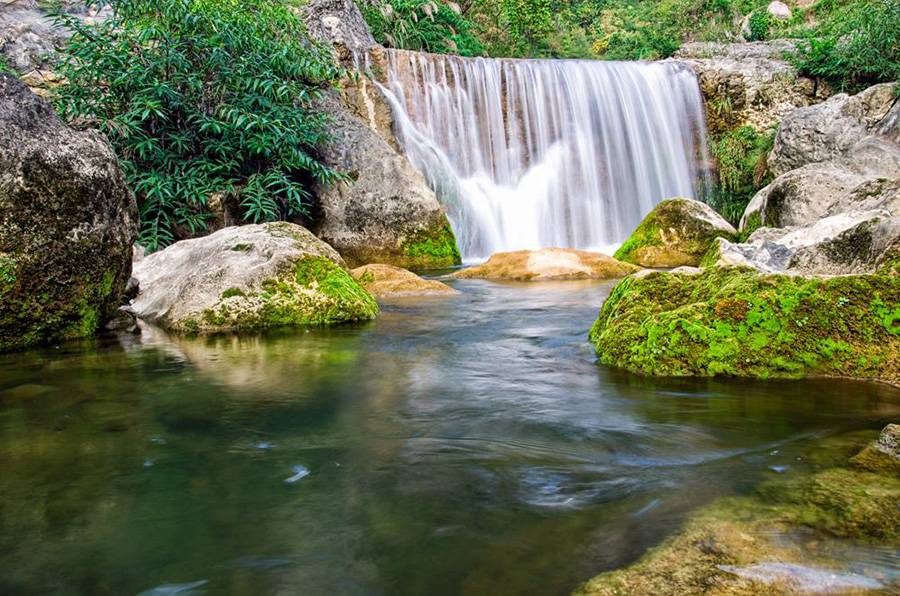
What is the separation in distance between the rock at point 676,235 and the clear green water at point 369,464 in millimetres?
7383

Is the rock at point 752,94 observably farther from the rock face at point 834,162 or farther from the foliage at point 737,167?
the rock face at point 834,162

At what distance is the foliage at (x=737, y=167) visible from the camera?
1761cm

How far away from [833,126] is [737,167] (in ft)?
9.76

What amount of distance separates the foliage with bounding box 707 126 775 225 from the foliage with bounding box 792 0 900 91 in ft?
7.70

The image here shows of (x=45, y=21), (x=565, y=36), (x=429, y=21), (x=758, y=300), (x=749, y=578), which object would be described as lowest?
(x=749, y=578)

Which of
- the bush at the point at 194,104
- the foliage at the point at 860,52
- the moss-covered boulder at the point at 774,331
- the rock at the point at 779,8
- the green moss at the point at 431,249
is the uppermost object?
the rock at the point at 779,8

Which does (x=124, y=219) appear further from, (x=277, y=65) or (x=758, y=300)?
(x=277, y=65)

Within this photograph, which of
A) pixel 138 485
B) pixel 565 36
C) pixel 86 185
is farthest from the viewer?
pixel 565 36

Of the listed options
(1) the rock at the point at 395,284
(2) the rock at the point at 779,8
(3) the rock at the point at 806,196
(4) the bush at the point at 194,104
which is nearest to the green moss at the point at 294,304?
(1) the rock at the point at 395,284

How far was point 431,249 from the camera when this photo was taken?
12.5 metres

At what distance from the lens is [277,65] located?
1164 centimetres

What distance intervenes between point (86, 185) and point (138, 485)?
3590 mm

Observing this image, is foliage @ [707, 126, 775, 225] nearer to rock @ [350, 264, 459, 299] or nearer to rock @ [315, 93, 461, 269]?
rock @ [315, 93, 461, 269]

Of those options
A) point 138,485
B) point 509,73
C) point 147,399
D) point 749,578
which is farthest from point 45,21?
point 749,578
